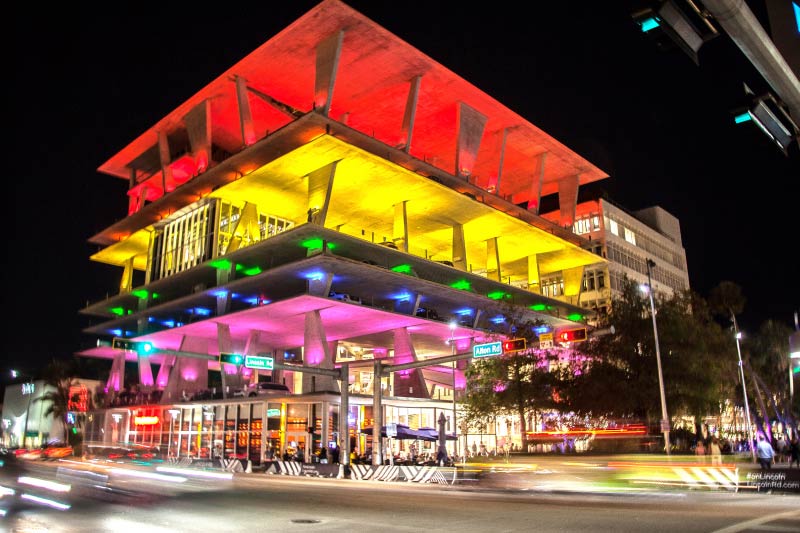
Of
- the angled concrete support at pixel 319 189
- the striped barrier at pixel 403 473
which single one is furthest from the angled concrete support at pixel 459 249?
the striped barrier at pixel 403 473

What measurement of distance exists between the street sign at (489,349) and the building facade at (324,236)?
1156 centimetres

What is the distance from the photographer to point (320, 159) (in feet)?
159

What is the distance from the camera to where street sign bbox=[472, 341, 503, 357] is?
81.7 ft

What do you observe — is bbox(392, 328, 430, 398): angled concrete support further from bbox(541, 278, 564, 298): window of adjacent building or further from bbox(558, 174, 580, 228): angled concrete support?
bbox(541, 278, 564, 298): window of adjacent building

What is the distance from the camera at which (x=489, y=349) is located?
25.3 m

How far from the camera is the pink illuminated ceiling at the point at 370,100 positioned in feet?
159

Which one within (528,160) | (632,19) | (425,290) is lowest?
(632,19)

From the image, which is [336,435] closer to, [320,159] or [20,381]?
[320,159]

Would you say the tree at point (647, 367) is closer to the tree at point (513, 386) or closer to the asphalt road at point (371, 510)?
the tree at point (513, 386)

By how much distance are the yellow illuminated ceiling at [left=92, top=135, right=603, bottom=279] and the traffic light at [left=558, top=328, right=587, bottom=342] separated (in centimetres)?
2792

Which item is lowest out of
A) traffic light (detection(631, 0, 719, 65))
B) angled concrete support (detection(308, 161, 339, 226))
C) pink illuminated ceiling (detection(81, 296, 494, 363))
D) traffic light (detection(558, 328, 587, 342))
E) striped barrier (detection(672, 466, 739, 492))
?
striped barrier (detection(672, 466, 739, 492))

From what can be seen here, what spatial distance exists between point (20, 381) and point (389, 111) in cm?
8623

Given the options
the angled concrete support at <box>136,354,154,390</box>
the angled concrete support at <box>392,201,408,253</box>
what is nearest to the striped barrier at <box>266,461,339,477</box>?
the angled concrete support at <box>392,201,408,253</box>

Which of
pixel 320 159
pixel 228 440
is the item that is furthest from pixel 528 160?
pixel 228 440
